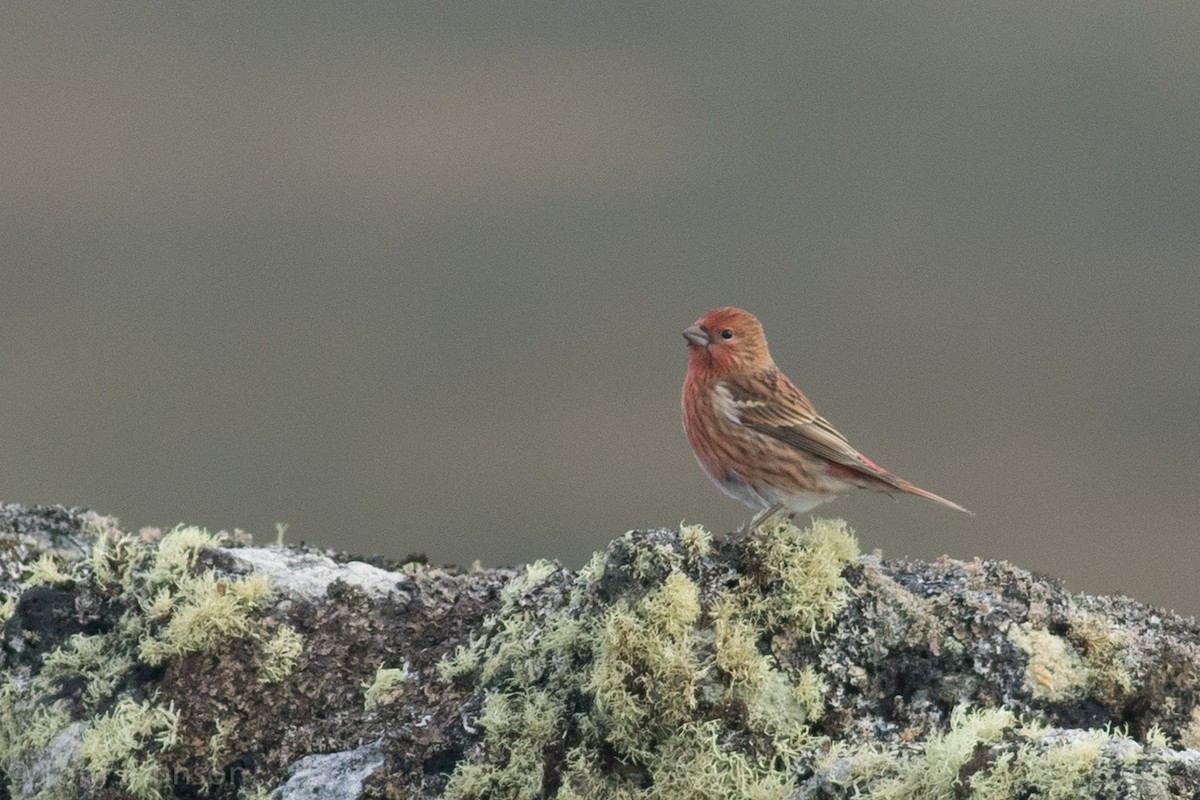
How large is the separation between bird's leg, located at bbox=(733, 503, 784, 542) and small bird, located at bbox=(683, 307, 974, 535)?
0.07ft

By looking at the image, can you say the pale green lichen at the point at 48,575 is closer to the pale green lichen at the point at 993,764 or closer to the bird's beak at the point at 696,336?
the bird's beak at the point at 696,336

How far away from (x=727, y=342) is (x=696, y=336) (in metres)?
0.13

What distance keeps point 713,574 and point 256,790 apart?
5.11 ft

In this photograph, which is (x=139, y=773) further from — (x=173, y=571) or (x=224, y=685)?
(x=173, y=571)

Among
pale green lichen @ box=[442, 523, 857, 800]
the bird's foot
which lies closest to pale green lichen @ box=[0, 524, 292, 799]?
pale green lichen @ box=[442, 523, 857, 800]

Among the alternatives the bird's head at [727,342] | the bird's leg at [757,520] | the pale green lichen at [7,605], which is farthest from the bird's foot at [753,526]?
the pale green lichen at [7,605]

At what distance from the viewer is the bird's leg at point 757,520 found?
4.64 metres

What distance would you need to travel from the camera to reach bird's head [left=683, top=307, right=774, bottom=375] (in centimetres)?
615

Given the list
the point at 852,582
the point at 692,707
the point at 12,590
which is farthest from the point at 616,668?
the point at 12,590

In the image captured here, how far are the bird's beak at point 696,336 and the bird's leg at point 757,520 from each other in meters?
0.88

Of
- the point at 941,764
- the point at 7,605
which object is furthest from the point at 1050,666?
the point at 7,605

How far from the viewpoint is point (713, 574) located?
448cm

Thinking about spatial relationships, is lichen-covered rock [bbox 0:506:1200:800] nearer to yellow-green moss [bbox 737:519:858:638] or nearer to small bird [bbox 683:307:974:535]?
yellow-green moss [bbox 737:519:858:638]

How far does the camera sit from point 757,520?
5.18m
